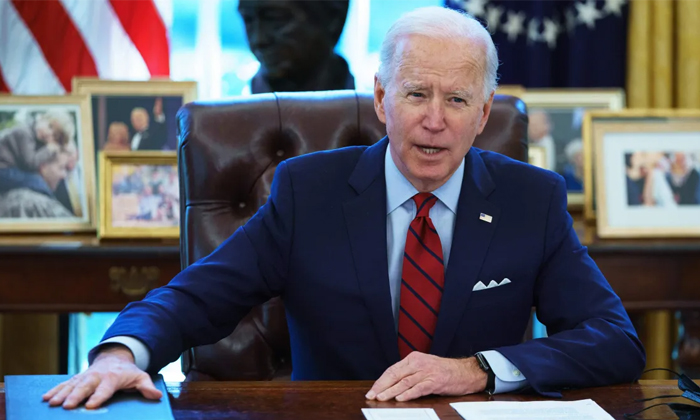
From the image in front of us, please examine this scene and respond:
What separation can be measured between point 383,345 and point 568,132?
1.71 m

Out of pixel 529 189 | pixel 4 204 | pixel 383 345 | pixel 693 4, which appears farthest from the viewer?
pixel 693 4

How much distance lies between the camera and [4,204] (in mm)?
2756

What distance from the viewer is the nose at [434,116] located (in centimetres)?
168

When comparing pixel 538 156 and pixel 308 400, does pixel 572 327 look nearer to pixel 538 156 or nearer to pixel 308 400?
pixel 308 400

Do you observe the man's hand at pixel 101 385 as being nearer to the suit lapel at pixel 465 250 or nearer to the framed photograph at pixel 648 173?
the suit lapel at pixel 465 250

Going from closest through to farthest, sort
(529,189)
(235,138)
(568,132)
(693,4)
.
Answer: (529,189) → (235,138) → (568,132) → (693,4)

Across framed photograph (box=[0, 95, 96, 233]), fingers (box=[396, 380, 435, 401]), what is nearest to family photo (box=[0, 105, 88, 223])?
framed photograph (box=[0, 95, 96, 233])

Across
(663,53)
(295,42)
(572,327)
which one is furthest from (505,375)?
(663,53)

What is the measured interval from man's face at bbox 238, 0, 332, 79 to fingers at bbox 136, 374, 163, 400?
1.81 metres

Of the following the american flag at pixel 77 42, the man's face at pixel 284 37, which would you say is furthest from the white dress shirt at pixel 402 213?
the american flag at pixel 77 42

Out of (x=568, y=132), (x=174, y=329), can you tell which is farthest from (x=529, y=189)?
(x=568, y=132)

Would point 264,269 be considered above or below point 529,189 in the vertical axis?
below

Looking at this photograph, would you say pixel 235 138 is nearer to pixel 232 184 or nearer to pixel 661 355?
pixel 232 184

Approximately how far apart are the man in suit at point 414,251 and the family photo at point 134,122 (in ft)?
4.01
